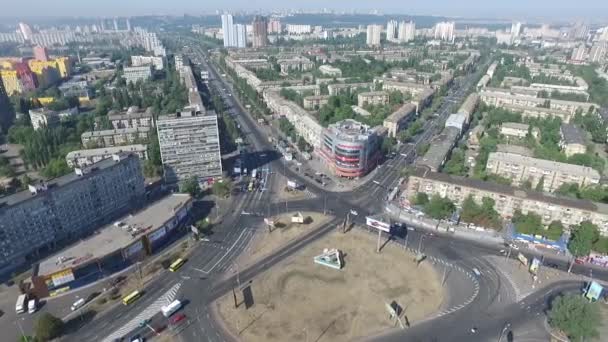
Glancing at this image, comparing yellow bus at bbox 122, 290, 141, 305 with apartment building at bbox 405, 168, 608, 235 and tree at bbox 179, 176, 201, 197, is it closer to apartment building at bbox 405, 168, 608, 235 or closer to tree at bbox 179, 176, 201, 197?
tree at bbox 179, 176, 201, 197

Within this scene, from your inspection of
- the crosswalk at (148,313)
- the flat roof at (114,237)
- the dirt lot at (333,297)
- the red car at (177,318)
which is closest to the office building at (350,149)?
the dirt lot at (333,297)

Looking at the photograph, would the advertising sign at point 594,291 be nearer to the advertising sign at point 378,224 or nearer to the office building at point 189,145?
the advertising sign at point 378,224

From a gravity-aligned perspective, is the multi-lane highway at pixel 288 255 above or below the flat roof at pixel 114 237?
below

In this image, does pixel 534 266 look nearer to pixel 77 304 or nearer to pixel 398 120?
pixel 398 120

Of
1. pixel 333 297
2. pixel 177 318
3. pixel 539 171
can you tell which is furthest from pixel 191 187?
pixel 539 171

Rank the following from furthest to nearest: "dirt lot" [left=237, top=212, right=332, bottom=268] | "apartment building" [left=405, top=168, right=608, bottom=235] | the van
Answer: "apartment building" [left=405, top=168, right=608, bottom=235]
"dirt lot" [left=237, top=212, right=332, bottom=268]
the van

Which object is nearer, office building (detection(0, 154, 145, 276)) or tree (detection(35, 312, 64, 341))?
tree (detection(35, 312, 64, 341))

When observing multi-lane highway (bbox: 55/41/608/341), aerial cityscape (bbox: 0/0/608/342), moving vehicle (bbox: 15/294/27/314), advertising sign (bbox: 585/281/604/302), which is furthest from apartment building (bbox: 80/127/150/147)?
advertising sign (bbox: 585/281/604/302)
